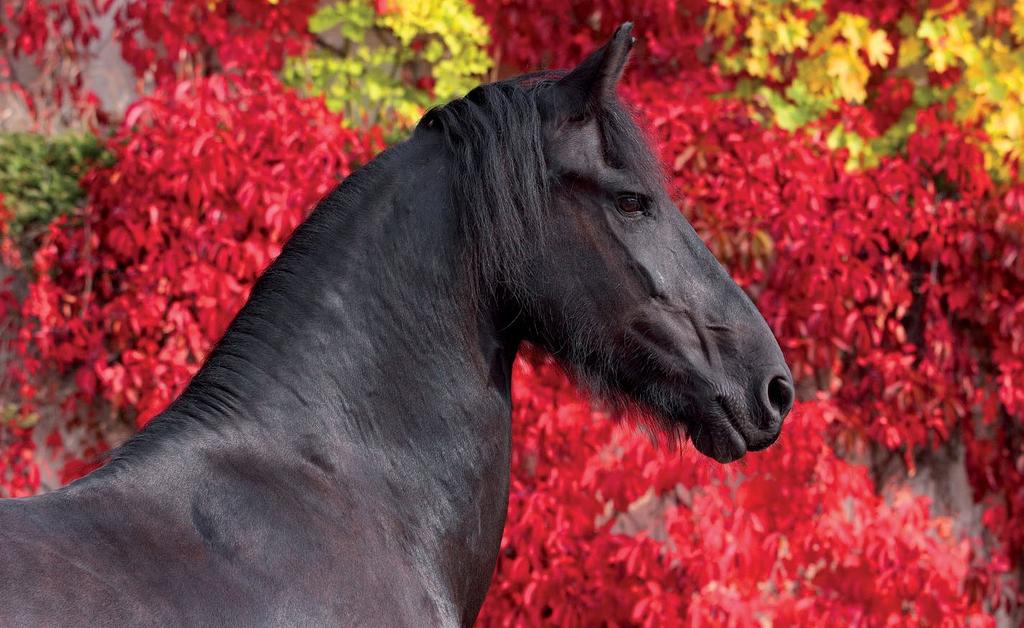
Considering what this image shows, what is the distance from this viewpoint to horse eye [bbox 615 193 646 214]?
204cm

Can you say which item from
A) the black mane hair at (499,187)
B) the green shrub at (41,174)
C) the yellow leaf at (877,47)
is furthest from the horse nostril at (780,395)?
the yellow leaf at (877,47)

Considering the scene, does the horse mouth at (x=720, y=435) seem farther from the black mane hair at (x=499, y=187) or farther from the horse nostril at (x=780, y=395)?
the black mane hair at (x=499, y=187)

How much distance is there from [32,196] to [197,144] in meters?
0.95

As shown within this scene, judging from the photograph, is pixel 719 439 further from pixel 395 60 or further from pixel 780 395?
pixel 395 60

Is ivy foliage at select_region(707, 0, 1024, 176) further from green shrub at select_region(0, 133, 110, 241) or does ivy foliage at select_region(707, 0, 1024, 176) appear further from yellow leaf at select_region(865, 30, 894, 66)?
green shrub at select_region(0, 133, 110, 241)

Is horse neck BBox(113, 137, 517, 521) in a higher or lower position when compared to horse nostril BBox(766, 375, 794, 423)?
higher

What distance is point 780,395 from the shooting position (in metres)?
2.10

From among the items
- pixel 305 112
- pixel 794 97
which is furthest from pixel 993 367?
pixel 305 112

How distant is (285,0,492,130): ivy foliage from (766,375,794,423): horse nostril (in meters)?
3.13

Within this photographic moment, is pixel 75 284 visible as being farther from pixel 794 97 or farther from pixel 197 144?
pixel 794 97

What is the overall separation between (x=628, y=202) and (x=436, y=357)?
0.42m

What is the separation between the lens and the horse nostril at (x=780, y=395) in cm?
208

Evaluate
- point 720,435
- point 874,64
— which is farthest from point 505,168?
point 874,64

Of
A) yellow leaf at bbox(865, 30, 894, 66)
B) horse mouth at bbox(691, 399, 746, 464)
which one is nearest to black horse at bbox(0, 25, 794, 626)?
horse mouth at bbox(691, 399, 746, 464)
